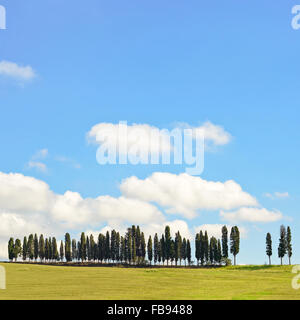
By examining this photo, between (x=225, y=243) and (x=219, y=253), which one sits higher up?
(x=225, y=243)

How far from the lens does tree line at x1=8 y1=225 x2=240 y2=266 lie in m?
152

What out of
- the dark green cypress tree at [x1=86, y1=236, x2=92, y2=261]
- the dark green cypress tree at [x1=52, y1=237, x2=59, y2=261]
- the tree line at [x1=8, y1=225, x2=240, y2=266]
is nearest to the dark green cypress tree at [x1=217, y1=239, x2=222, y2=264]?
the tree line at [x1=8, y1=225, x2=240, y2=266]

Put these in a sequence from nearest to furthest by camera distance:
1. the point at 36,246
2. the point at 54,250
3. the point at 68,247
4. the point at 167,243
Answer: the point at 167,243
the point at 68,247
the point at 54,250
the point at 36,246

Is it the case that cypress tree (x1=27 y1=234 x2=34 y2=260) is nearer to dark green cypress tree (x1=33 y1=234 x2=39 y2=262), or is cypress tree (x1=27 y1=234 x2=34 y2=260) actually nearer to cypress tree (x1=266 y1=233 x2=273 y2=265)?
dark green cypress tree (x1=33 y1=234 x2=39 y2=262)

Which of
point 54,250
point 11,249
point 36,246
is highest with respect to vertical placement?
point 36,246

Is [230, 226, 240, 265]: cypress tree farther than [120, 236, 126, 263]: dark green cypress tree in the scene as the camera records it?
No

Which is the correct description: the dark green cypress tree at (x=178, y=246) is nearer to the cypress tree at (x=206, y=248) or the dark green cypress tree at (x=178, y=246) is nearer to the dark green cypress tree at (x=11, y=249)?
the cypress tree at (x=206, y=248)

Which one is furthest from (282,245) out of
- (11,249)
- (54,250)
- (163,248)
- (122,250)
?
(11,249)

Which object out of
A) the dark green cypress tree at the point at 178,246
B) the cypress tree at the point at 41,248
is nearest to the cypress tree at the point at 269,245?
the dark green cypress tree at the point at 178,246

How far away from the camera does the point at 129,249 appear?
164625mm

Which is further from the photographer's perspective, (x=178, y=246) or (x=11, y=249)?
(x=11, y=249)

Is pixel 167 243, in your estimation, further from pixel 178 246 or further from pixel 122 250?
pixel 122 250

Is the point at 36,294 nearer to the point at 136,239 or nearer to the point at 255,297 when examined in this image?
the point at 255,297

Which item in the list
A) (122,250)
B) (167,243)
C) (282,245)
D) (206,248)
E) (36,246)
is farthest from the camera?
(36,246)
